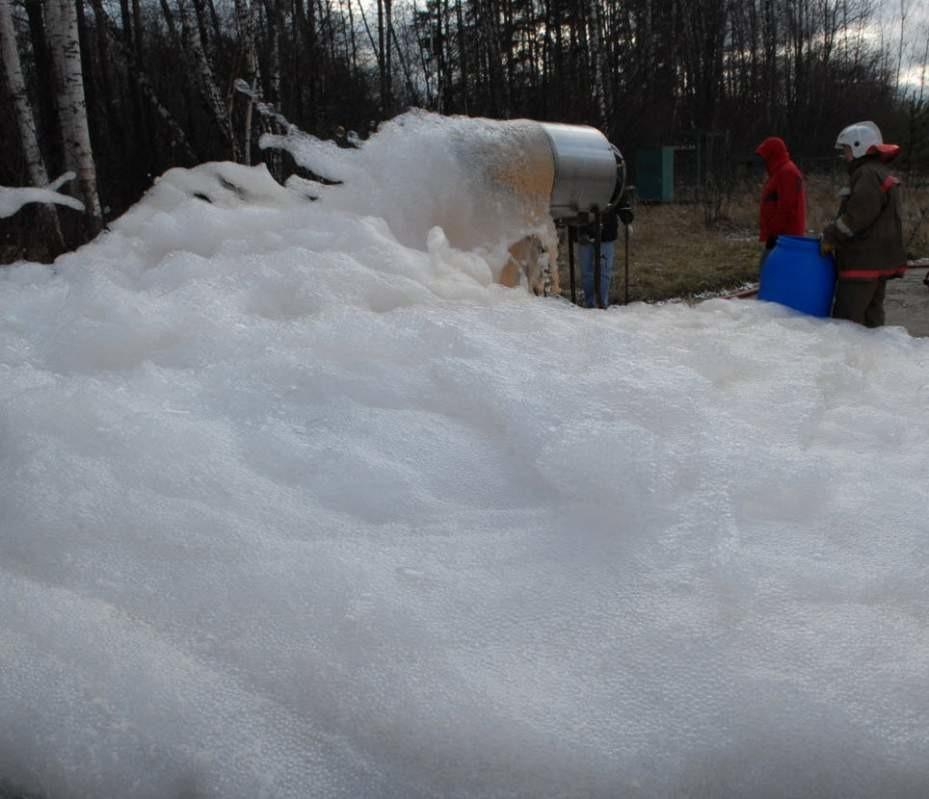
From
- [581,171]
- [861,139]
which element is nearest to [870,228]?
[861,139]

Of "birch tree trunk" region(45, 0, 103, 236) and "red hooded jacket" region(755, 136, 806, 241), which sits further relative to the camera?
"birch tree trunk" region(45, 0, 103, 236)

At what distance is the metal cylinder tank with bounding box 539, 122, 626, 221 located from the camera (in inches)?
156

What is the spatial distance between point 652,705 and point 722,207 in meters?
16.2

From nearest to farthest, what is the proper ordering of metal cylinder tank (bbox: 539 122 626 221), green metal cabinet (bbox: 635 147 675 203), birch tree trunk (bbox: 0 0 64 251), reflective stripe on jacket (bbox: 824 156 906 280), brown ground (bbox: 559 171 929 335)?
1. metal cylinder tank (bbox: 539 122 626 221)
2. reflective stripe on jacket (bbox: 824 156 906 280)
3. birch tree trunk (bbox: 0 0 64 251)
4. brown ground (bbox: 559 171 929 335)
5. green metal cabinet (bbox: 635 147 675 203)

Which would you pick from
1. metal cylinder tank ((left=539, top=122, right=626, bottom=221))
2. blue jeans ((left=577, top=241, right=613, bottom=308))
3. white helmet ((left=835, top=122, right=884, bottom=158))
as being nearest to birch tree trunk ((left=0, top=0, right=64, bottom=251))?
blue jeans ((left=577, top=241, right=613, bottom=308))

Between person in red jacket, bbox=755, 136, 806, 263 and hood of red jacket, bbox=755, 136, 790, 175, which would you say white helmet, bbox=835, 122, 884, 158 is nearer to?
person in red jacket, bbox=755, 136, 806, 263

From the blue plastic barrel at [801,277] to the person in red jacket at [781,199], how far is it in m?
1.20

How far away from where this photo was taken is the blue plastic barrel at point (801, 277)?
16.1 ft

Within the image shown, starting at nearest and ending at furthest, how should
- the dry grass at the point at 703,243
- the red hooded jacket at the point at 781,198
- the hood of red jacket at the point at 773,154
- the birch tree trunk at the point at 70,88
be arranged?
the red hooded jacket at the point at 781,198 → the hood of red jacket at the point at 773,154 → the birch tree trunk at the point at 70,88 → the dry grass at the point at 703,243

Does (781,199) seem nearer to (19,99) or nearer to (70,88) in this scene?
(70,88)

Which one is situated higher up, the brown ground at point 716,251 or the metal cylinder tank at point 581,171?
the metal cylinder tank at point 581,171

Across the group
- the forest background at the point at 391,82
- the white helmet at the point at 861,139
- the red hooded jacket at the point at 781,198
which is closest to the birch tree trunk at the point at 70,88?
the forest background at the point at 391,82

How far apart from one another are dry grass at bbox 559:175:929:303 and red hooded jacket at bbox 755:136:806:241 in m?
2.15

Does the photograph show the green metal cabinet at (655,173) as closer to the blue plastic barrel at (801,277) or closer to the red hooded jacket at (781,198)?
the red hooded jacket at (781,198)
